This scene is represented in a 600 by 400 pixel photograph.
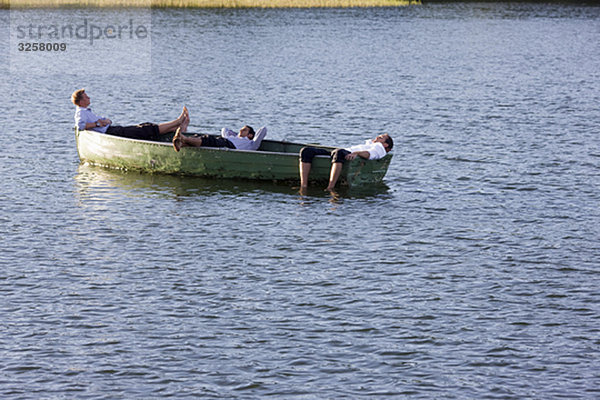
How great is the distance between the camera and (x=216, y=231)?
13922 millimetres

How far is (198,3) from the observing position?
2253 inches

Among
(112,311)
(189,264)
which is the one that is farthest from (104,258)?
(112,311)

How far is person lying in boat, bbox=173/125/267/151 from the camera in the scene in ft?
55.0

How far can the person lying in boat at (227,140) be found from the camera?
16766mm

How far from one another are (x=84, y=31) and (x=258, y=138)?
34.1m

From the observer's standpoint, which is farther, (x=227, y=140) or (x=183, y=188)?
(x=227, y=140)

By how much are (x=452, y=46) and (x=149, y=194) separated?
29.7 meters

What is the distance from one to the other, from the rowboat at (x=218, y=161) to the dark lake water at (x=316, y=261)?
265 mm

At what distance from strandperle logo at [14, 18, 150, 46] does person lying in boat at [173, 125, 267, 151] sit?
Answer: 95.4 ft

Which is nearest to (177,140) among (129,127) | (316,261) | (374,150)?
(129,127)

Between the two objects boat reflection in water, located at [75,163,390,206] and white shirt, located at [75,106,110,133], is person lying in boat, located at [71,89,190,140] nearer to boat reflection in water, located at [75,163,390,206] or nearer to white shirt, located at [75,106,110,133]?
white shirt, located at [75,106,110,133]

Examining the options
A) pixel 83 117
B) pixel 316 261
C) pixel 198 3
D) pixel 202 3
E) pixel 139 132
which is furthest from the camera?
pixel 202 3

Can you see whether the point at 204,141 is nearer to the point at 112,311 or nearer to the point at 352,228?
the point at 352,228

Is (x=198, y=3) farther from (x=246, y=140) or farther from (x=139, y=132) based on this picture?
(x=246, y=140)
